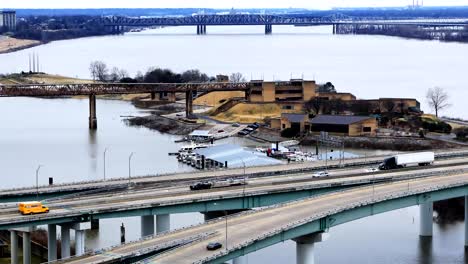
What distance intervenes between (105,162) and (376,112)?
30.1ft

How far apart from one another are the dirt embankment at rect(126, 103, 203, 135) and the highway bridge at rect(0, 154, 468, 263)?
503 inches

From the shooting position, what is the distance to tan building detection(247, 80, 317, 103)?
31.5 metres

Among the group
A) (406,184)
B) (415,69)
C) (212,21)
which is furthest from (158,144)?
(212,21)

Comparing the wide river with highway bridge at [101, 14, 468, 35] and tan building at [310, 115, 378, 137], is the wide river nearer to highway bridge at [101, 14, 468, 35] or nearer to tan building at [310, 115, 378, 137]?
tan building at [310, 115, 378, 137]

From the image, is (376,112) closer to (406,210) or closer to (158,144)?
(158,144)

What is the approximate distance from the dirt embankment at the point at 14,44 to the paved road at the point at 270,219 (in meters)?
59.2

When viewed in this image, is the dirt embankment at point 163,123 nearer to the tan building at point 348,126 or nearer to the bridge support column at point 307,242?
the tan building at point 348,126

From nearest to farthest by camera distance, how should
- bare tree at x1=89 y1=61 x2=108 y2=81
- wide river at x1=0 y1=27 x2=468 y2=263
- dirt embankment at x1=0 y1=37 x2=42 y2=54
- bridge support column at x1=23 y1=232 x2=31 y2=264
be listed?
bridge support column at x1=23 y1=232 x2=31 y2=264 < wide river at x1=0 y1=27 x2=468 y2=263 < bare tree at x1=89 y1=61 x2=108 y2=81 < dirt embankment at x1=0 y1=37 x2=42 y2=54

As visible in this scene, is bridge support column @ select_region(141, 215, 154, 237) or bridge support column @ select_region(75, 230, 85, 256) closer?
bridge support column @ select_region(75, 230, 85, 256)

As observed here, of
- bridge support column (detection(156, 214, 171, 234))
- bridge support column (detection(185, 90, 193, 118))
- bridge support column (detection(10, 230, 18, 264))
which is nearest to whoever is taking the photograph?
bridge support column (detection(10, 230, 18, 264))

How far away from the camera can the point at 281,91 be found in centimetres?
3184

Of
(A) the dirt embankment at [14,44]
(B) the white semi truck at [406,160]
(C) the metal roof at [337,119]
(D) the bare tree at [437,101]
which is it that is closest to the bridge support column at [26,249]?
(B) the white semi truck at [406,160]

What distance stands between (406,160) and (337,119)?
9.72 metres

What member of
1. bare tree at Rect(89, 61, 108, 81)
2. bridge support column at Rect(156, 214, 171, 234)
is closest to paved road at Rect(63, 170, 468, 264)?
bridge support column at Rect(156, 214, 171, 234)
